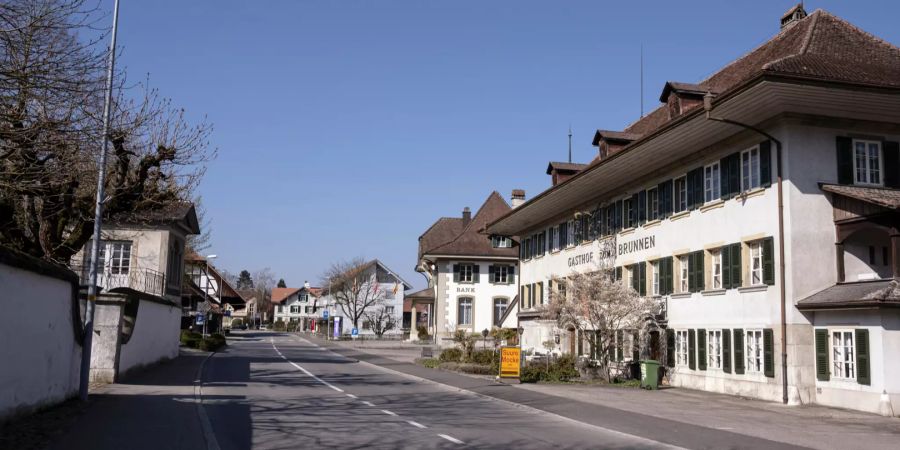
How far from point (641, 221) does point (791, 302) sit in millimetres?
9898

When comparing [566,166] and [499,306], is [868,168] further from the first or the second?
[499,306]

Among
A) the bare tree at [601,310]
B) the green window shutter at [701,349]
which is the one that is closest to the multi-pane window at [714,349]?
the green window shutter at [701,349]

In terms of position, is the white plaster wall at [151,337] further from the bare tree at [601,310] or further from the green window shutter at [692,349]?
the green window shutter at [692,349]

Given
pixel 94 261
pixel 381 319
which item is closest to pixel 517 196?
pixel 381 319

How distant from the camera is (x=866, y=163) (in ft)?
75.0

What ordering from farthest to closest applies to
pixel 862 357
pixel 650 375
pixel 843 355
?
pixel 650 375, pixel 843 355, pixel 862 357

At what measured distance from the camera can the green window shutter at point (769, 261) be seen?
2261 cm

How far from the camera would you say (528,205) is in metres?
40.2

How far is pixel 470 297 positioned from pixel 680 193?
3719 centimetres

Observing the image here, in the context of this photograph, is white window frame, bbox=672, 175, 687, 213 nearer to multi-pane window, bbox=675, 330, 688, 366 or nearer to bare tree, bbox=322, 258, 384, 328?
multi-pane window, bbox=675, 330, 688, 366

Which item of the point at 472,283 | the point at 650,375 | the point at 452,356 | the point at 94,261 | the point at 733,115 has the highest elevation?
the point at 733,115

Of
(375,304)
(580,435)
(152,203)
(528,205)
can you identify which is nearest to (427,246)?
(375,304)

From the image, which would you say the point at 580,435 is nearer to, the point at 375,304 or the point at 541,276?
the point at 541,276

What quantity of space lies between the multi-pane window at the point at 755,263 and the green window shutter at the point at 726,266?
2.67 ft
